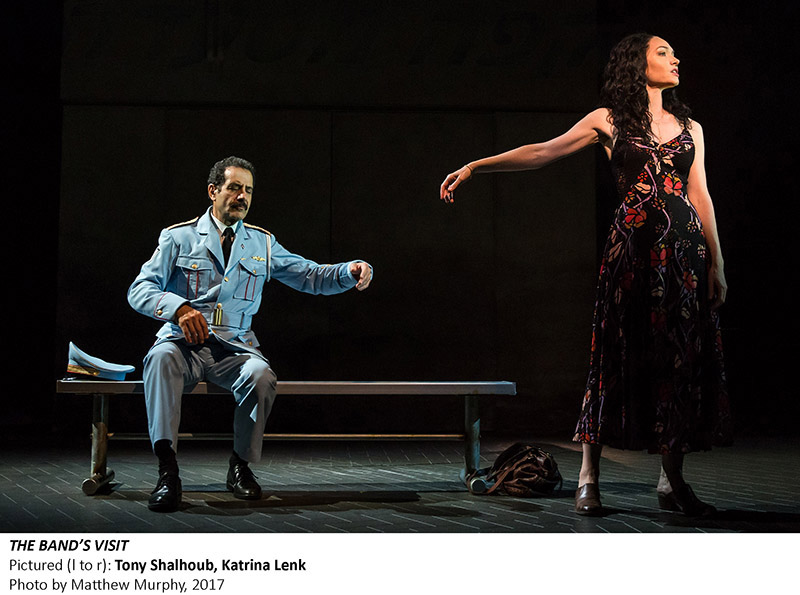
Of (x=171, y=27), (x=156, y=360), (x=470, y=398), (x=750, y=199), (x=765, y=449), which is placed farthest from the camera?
(x=750, y=199)

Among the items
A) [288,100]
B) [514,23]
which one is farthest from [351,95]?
[514,23]

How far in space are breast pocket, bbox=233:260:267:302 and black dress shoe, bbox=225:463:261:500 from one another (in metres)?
0.82

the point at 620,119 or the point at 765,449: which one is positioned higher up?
the point at 620,119

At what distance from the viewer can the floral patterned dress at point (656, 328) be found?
3182 mm

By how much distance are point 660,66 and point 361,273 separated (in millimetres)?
1637

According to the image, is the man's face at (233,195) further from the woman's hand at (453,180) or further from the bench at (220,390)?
the woman's hand at (453,180)

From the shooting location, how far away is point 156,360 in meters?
3.58

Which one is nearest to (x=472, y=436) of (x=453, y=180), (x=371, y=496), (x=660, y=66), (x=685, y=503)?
(x=371, y=496)

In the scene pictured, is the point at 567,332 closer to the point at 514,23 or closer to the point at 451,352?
the point at 451,352

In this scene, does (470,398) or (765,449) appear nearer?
(470,398)

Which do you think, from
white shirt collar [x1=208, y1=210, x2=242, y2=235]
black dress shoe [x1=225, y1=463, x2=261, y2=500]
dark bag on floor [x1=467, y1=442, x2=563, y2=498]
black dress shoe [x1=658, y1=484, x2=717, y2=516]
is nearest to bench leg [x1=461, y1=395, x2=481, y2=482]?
dark bag on floor [x1=467, y1=442, x2=563, y2=498]

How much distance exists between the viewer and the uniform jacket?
3.88m

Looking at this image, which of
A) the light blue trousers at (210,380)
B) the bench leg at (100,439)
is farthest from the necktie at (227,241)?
the bench leg at (100,439)

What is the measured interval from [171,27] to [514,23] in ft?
9.77
